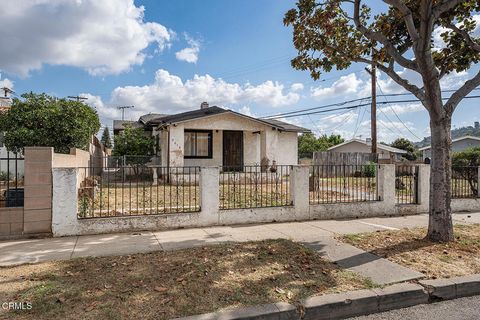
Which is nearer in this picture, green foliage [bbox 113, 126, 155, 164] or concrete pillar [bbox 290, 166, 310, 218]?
concrete pillar [bbox 290, 166, 310, 218]

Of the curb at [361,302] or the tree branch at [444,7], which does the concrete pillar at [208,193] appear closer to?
the curb at [361,302]

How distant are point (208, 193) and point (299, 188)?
230 centimetres

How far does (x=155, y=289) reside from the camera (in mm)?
4070

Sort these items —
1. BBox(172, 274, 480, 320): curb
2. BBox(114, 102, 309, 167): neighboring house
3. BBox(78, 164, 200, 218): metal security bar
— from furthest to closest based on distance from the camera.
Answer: BBox(114, 102, 309, 167): neighboring house
BBox(78, 164, 200, 218): metal security bar
BBox(172, 274, 480, 320): curb

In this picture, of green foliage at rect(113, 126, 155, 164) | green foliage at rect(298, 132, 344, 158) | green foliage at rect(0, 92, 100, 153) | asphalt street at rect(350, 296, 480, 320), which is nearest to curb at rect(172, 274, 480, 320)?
asphalt street at rect(350, 296, 480, 320)

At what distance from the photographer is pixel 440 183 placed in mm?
6336

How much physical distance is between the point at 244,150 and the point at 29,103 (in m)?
10.8

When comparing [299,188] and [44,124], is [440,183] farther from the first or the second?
[44,124]

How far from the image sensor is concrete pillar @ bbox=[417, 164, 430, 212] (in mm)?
9570

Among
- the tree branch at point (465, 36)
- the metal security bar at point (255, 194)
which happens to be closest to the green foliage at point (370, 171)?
the metal security bar at point (255, 194)

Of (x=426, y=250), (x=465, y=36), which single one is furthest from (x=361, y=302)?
(x=465, y=36)

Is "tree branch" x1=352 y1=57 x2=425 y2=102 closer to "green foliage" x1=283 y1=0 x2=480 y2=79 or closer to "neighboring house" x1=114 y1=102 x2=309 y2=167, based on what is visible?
"green foliage" x1=283 y1=0 x2=480 y2=79

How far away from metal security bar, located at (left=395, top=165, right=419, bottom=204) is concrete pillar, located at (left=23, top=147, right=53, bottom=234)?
8.73m

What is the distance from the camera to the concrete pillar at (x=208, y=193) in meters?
7.59
